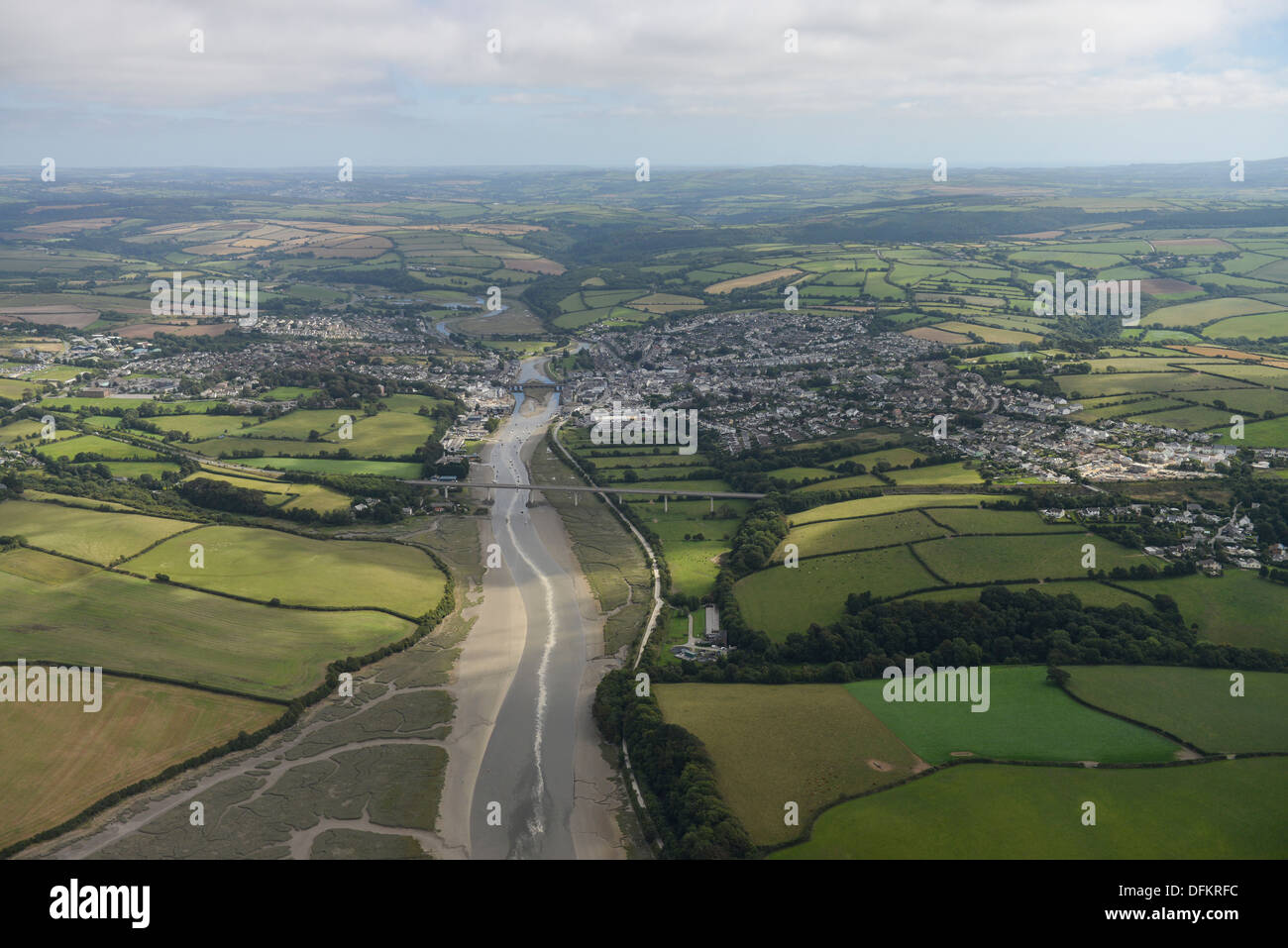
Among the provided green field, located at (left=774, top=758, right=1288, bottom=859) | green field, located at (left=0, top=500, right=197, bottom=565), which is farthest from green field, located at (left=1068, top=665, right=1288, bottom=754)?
green field, located at (left=0, top=500, right=197, bottom=565)

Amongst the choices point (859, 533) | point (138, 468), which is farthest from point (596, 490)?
point (138, 468)

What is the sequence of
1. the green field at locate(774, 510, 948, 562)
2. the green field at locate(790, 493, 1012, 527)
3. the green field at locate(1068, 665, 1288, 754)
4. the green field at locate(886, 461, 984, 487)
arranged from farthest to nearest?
the green field at locate(886, 461, 984, 487)
the green field at locate(790, 493, 1012, 527)
the green field at locate(774, 510, 948, 562)
the green field at locate(1068, 665, 1288, 754)

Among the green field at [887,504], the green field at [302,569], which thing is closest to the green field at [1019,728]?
the green field at [887,504]

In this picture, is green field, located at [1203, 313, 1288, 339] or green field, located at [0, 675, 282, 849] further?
green field, located at [1203, 313, 1288, 339]

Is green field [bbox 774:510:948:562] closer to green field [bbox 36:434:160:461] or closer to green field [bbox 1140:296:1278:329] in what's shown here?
green field [bbox 36:434:160:461]

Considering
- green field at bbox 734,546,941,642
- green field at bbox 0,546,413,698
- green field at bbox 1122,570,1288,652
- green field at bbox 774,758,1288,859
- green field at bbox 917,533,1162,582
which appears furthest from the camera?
green field at bbox 917,533,1162,582

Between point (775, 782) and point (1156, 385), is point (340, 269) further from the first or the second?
point (775, 782)

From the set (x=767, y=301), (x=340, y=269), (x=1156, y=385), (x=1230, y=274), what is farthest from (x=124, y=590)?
(x=1230, y=274)
